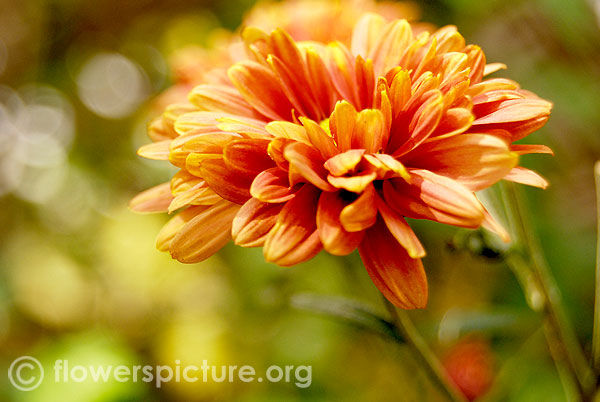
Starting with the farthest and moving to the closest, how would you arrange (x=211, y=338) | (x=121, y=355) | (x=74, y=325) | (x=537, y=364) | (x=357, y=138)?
(x=74, y=325) → (x=211, y=338) → (x=121, y=355) → (x=537, y=364) → (x=357, y=138)

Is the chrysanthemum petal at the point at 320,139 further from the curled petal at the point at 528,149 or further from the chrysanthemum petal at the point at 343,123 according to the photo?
the curled petal at the point at 528,149

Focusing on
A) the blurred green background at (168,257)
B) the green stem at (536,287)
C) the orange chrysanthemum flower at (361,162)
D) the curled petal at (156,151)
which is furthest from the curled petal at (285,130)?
the blurred green background at (168,257)

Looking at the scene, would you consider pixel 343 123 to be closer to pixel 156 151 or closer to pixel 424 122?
pixel 424 122

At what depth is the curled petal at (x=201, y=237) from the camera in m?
0.36

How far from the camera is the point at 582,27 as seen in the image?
86 centimetres

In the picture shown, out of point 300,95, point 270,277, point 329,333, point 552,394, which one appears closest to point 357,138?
point 300,95

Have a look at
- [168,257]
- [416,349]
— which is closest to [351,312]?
[416,349]

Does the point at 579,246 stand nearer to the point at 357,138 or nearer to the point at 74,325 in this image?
the point at 357,138

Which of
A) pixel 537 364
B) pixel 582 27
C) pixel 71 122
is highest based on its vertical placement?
pixel 582 27

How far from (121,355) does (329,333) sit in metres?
0.43

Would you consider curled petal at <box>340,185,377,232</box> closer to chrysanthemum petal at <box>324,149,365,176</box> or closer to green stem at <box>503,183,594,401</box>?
chrysanthemum petal at <box>324,149,365,176</box>

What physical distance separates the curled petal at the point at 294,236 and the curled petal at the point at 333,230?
1 cm

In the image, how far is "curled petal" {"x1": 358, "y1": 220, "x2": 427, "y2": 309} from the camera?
1.08ft

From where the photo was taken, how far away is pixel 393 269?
340 mm
